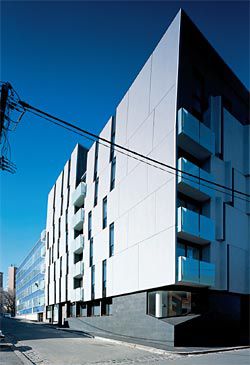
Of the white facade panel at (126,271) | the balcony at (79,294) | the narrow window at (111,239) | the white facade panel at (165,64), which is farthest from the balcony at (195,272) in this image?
the balcony at (79,294)

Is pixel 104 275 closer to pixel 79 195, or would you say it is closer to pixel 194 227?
pixel 79 195

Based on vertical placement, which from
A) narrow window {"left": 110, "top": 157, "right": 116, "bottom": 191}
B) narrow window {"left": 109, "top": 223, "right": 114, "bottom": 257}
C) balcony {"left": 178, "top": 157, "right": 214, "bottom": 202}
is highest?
narrow window {"left": 110, "top": 157, "right": 116, "bottom": 191}

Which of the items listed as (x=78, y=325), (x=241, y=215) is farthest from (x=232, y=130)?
(x=78, y=325)

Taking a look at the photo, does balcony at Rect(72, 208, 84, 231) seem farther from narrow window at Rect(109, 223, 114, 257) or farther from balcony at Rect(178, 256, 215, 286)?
balcony at Rect(178, 256, 215, 286)

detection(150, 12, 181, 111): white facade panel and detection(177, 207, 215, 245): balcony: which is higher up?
Answer: detection(150, 12, 181, 111): white facade panel

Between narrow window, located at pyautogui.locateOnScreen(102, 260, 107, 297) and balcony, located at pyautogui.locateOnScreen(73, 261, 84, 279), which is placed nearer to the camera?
narrow window, located at pyautogui.locateOnScreen(102, 260, 107, 297)

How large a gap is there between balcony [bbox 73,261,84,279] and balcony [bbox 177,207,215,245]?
15.8m

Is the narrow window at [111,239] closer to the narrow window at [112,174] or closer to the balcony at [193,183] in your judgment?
the narrow window at [112,174]

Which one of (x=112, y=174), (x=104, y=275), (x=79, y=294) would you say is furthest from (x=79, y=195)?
(x=104, y=275)

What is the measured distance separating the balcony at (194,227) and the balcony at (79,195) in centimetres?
1711

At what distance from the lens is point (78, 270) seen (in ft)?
123

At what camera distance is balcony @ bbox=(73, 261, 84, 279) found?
36.9m

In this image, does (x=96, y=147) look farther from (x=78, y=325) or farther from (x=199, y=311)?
(x=199, y=311)

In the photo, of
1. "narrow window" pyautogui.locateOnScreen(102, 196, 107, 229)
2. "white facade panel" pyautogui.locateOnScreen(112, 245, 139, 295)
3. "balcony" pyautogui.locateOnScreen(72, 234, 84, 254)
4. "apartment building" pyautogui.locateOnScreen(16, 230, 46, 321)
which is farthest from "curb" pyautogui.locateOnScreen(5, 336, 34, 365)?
"apartment building" pyautogui.locateOnScreen(16, 230, 46, 321)
